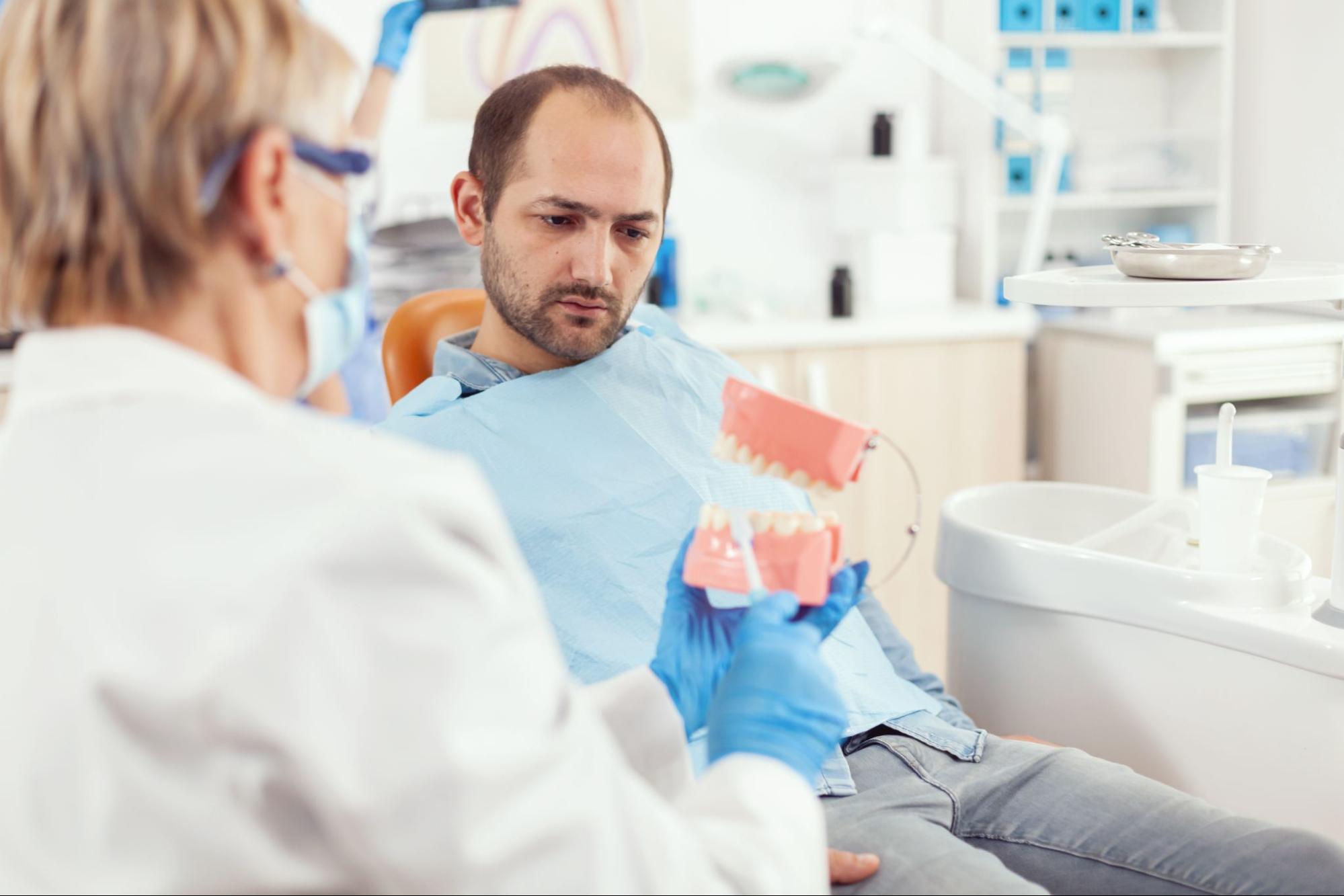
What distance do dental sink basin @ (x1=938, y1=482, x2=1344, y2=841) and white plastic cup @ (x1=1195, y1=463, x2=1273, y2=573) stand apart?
0.03m

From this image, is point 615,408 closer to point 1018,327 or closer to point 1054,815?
point 1054,815

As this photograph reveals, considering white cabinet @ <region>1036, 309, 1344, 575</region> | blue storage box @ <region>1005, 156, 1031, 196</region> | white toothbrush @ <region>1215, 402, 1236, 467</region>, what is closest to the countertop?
white cabinet @ <region>1036, 309, 1344, 575</region>

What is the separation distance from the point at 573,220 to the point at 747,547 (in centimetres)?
69

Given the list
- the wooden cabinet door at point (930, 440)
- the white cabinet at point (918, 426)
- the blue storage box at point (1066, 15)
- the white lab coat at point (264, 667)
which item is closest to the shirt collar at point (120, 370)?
the white lab coat at point (264, 667)

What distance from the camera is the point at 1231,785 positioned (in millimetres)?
1402

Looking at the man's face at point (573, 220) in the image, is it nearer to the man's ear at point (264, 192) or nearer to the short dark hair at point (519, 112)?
the short dark hair at point (519, 112)

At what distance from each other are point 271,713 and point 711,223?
2.78 metres

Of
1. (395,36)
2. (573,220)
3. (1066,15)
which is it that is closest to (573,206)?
(573,220)

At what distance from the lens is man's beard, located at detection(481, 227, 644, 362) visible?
1600mm

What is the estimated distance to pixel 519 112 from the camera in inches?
63.7

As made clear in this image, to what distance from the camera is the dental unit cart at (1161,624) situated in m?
1.32

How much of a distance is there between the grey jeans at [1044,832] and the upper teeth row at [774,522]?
330 mm

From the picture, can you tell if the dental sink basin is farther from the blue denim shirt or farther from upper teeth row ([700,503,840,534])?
upper teeth row ([700,503,840,534])

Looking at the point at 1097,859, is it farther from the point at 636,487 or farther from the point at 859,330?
the point at 859,330
